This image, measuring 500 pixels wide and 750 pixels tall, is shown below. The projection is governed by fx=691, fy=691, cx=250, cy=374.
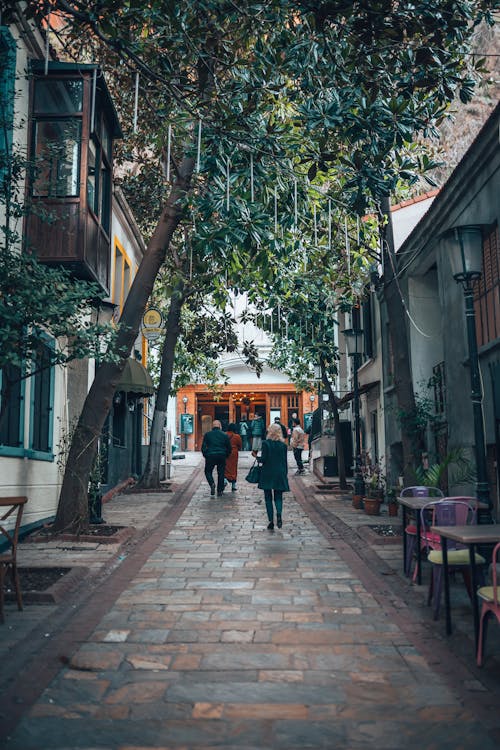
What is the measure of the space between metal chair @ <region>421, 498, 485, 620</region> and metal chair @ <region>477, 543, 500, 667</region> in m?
1.22

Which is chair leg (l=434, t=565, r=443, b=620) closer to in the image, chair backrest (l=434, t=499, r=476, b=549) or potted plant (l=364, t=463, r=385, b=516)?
chair backrest (l=434, t=499, r=476, b=549)

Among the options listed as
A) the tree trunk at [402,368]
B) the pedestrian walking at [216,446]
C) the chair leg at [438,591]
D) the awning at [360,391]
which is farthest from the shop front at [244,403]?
the chair leg at [438,591]

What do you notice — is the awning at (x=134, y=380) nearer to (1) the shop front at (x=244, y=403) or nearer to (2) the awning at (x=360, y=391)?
(2) the awning at (x=360, y=391)

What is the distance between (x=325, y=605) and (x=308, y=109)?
4857 millimetres

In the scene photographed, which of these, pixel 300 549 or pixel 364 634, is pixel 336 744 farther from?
pixel 300 549

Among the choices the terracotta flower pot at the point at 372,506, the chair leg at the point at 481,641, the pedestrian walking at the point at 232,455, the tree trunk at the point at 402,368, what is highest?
the tree trunk at the point at 402,368

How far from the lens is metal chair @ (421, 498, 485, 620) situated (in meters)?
5.98

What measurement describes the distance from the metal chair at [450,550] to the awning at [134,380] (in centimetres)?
1066

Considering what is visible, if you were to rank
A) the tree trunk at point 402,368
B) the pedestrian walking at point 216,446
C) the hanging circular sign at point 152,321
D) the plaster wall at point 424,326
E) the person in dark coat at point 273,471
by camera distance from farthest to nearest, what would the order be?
the hanging circular sign at point 152,321 → the pedestrian walking at point 216,446 → the plaster wall at point 424,326 → the person in dark coat at point 273,471 → the tree trunk at point 402,368

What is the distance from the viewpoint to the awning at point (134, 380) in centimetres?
1648

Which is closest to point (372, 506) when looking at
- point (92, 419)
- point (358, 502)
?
point (358, 502)

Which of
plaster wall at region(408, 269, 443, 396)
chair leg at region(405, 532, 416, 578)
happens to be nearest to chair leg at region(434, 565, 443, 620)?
chair leg at region(405, 532, 416, 578)

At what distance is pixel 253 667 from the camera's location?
4.65 m

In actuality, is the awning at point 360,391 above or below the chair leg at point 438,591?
above
